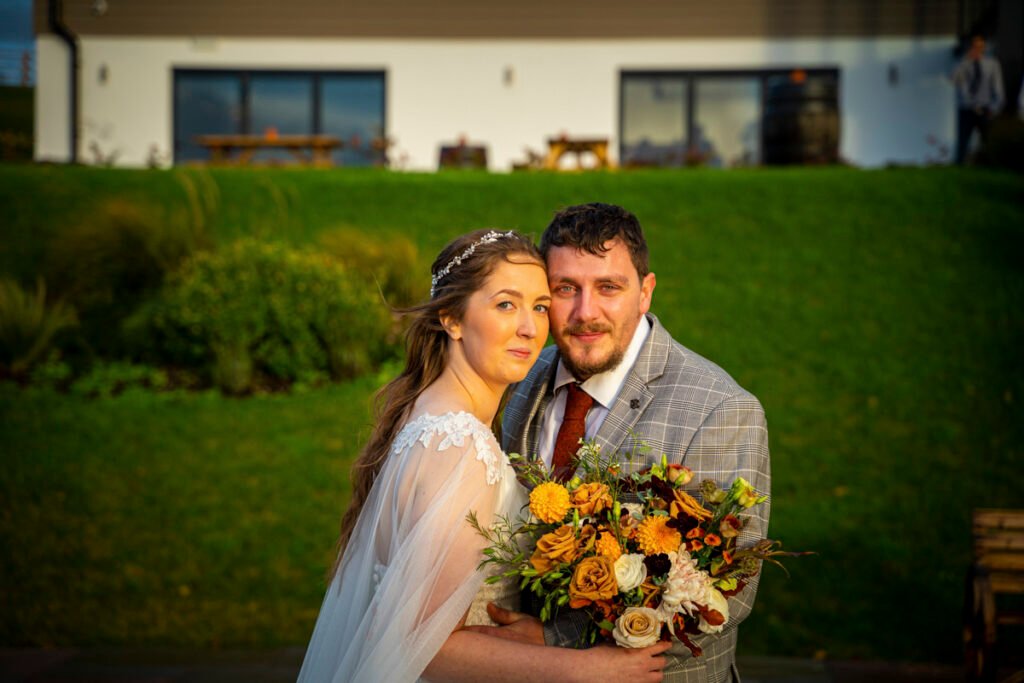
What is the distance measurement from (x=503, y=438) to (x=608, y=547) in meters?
1.21

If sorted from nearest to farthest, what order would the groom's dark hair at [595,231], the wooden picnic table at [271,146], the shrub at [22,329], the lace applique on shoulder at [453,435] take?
the lace applique on shoulder at [453,435] → the groom's dark hair at [595,231] → the shrub at [22,329] → the wooden picnic table at [271,146]

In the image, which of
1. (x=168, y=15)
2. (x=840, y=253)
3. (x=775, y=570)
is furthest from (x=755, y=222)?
(x=168, y=15)

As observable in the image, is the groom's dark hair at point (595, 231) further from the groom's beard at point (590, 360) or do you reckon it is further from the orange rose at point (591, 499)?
the orange rose at point (591, 499)

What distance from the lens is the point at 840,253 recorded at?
431 inches

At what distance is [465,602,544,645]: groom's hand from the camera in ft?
9.98

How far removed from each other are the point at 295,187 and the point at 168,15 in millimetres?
7020

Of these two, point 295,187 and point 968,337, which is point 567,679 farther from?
point 295,187

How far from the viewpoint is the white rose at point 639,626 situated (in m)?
2.75

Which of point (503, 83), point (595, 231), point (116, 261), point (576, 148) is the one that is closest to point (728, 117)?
point (576, 148)

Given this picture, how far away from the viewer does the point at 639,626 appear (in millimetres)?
2744

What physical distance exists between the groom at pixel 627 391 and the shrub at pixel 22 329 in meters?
7.32

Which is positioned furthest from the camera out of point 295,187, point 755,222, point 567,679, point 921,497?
point 295,187

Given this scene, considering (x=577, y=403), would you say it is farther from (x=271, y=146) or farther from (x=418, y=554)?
(x=271, y=146)

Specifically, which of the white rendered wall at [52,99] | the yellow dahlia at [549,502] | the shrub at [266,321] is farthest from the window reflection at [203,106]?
the yellow dahlia at [549,502]
